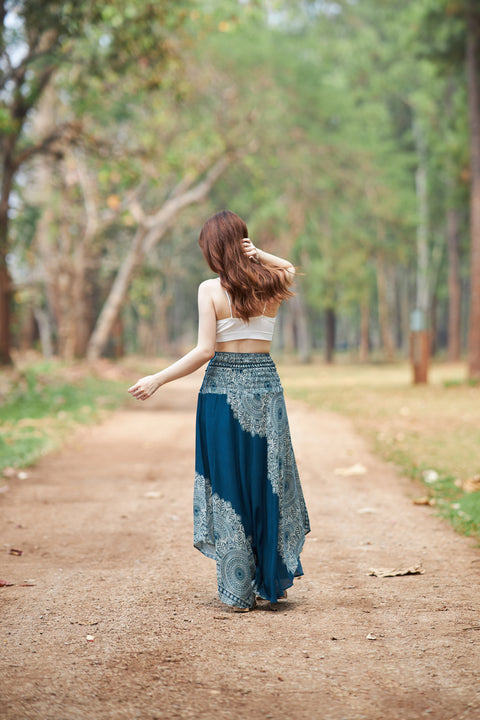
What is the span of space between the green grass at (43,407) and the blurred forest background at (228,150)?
58.1 inches

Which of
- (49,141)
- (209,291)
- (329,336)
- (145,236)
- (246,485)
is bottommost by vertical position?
(246,485)

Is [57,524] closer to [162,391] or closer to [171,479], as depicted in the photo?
[171,479]

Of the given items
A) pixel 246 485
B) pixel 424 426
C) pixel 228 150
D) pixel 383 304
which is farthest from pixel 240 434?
pixel 383 304

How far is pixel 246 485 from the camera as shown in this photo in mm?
4840

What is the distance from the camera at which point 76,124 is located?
18656 millimetres

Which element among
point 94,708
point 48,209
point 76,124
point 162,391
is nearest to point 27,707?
point 94,708

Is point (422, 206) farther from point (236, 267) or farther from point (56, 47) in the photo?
point (236, 267)

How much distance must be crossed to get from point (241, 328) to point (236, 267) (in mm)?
371

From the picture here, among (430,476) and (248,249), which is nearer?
(248,249)

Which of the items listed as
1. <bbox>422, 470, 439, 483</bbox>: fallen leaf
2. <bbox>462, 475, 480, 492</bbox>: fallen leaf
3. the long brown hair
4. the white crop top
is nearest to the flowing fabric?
the white crop top

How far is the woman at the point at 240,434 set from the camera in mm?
4766

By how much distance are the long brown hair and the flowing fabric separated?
0.34 meters

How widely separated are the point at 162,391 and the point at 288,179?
Answer: 15.9m

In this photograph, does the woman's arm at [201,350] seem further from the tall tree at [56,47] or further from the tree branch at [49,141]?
the tree branch at [49,141]
